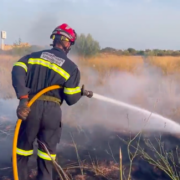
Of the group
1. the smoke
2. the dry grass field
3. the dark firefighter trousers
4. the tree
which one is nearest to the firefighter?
the dark firefighter trousers

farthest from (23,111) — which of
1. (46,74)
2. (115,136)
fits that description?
(115,136)

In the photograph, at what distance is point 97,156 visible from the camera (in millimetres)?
4562

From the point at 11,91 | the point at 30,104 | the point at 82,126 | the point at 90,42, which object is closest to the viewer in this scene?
the point at 30,104

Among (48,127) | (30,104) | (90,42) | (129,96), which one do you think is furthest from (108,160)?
(90,42)

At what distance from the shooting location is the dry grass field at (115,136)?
13.1 feet

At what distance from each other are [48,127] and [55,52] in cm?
81

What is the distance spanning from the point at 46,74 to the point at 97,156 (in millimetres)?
1777

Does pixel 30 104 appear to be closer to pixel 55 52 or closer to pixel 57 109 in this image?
pixel 57 109

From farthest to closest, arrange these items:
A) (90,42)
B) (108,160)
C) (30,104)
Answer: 1. (90,42)
2. (108,160)
3. (30,104)

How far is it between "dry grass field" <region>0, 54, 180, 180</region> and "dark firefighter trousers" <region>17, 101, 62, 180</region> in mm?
277

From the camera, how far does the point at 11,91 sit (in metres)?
10.2

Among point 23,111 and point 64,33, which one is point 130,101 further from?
point 23,111

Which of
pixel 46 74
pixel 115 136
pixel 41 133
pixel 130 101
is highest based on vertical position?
→ pixel 46 74

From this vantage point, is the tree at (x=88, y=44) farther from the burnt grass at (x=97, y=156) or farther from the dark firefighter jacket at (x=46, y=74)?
the dark firefighter jacket at (x=46, y=74)
